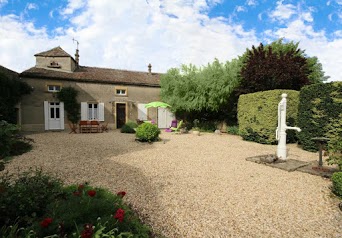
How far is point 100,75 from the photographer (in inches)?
654

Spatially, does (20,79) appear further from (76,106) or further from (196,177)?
(196,177)

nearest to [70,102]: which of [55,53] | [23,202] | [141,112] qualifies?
[55,53]

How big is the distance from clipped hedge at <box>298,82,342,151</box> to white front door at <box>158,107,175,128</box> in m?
11.5

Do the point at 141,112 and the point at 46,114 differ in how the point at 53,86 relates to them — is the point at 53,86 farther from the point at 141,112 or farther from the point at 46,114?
the point at 141,112

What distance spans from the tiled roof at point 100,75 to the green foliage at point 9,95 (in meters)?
1.41

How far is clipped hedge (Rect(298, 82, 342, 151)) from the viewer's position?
6973 mm

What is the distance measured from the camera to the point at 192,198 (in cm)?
352

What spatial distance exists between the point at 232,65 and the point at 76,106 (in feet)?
38.3

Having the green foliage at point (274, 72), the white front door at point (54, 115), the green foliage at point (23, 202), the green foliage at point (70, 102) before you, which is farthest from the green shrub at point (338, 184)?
the white front door at point (54, 115)

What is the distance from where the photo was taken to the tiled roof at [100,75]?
14466 mm

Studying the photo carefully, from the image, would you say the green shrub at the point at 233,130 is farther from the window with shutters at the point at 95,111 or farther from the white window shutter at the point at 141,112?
the window with shutters at the point at 95,111

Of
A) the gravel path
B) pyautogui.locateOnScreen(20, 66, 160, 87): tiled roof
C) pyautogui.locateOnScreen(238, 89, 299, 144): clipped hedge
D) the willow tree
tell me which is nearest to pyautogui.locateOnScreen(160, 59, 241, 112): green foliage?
the willow tree

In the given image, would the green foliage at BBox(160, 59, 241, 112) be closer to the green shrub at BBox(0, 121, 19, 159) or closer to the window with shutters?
the window with shutters

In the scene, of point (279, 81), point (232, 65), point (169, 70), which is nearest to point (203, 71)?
point (232, 65)
